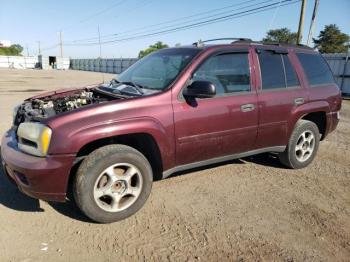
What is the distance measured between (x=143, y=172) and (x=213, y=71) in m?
1.48

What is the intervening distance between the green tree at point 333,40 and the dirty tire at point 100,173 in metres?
55.7

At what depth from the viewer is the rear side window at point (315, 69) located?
16.7 feet

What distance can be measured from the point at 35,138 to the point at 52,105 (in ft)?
3.17

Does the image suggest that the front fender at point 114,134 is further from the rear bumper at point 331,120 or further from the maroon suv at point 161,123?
the rear bumper at point 331,120

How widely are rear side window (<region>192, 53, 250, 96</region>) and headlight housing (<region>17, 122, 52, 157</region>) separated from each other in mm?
1723

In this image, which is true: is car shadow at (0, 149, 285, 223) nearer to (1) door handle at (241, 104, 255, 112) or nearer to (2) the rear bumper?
(1) door handle at (241, 104, 255, 112)

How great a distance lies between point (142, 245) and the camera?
3137 millimetres

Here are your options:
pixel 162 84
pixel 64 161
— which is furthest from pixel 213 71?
pixel 64 161

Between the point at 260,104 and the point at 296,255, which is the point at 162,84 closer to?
the point at 260,104

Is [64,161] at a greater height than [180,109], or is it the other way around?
[180,109]

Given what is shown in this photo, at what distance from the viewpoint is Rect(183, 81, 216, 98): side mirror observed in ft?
11.8

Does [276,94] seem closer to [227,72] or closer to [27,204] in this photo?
[227,72]

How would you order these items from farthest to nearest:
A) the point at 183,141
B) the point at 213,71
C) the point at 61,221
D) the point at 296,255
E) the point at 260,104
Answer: the point at 260,104
the point at 213,71
the point at 183,141
the point at 61,221
the point at 296,255

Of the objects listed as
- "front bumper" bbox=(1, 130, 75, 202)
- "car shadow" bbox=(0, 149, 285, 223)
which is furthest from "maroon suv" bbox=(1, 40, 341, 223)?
"car shadow" bbox=(0, 149, 285, 223)
